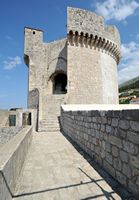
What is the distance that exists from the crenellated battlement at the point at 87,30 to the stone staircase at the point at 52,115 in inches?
244

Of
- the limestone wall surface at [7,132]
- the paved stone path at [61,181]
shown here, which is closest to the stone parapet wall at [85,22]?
the limestone wall surface at [7,132]

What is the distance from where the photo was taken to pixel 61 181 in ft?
11.7

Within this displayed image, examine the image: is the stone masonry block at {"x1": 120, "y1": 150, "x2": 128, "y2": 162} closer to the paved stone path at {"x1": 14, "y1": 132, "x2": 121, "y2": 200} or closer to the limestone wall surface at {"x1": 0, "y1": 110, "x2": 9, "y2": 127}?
the paved stone path at {"x1": 14, "y1": 132, "x2": 121, "y2": 200}

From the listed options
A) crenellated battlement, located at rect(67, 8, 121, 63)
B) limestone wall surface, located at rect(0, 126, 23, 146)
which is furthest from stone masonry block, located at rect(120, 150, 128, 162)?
crenellated battlement, located at rect(67, 8, 121, 63)

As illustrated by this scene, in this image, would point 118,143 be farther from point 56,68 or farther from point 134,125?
point 56,68

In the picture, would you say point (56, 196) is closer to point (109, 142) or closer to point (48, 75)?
point (109, 142)

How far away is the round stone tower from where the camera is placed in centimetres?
1748

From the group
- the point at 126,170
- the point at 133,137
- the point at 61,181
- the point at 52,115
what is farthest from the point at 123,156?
the point at 52,115

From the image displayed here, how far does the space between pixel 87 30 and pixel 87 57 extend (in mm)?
2498

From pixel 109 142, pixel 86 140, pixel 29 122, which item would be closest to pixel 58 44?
pixel 29 122

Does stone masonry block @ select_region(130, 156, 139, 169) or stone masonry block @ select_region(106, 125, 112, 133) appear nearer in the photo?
stone masonry block @ select_region(130, 156, 139, 169)

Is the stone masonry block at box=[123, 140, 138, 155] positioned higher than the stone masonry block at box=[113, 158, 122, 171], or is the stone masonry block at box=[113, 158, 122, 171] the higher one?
the stone masonry block at box=[123, 140, 138, 155]

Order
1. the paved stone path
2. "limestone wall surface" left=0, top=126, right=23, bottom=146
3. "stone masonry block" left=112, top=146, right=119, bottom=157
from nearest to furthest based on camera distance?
the paved stone path, "stone masonry block" left=112, top=146, right=119, bottom=157, "limestone wall surface" left=0, top=126, right=23, bottom=146

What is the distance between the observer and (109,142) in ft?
12.6
